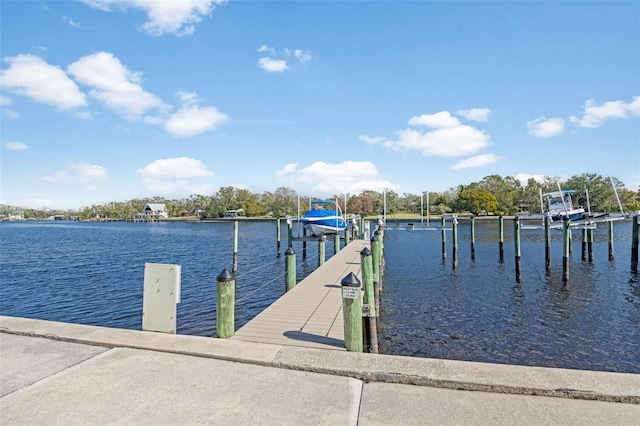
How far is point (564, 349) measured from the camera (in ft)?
31.6

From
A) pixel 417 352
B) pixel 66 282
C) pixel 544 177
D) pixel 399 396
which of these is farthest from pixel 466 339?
pixel 544 177

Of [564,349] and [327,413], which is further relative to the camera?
[564,349]

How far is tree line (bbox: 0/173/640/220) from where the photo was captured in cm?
8912

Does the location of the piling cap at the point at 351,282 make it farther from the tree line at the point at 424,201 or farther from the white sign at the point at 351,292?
the tree line at the point at 424,201

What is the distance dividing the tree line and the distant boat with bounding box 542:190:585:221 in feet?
86.6

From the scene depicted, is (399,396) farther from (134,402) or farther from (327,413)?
(134,402)

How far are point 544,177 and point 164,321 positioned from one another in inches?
5053

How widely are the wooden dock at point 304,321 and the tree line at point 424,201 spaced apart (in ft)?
160

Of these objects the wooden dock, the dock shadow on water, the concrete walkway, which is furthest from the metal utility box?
the dock shadow on water

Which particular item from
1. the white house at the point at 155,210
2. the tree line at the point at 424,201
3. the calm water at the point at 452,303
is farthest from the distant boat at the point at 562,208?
the white house at the point at 155,210

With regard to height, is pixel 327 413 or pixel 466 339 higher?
pixel 327 413

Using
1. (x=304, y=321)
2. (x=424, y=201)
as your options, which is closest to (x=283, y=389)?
(x=304, y=321)

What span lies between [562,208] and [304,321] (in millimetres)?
34726

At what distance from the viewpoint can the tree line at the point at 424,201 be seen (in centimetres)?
8912
